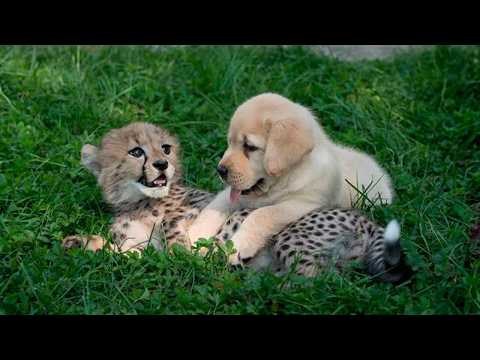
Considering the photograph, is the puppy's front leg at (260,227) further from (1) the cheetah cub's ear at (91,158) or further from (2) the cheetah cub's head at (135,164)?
(1) the cheetah cub's ear at (91,158)

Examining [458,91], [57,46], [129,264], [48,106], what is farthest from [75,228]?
[458,91]

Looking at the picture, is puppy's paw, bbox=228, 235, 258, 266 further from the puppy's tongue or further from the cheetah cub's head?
the cheetah cub's head

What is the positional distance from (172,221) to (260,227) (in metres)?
0.65

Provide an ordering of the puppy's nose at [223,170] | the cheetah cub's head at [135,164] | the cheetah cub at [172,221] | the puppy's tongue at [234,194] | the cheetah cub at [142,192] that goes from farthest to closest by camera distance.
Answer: the cheetah cub's head at [135,164] → the cheetah cub at [142,192] → the puppy's tongue at [234,194] → the puppy's nose at [223,170] → the cheetah cub at [172,221]

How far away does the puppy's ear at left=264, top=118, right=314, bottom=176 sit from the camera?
15.0 ft

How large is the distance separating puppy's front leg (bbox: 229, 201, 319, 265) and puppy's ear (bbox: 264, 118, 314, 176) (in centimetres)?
22

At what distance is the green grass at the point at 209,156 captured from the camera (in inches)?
162

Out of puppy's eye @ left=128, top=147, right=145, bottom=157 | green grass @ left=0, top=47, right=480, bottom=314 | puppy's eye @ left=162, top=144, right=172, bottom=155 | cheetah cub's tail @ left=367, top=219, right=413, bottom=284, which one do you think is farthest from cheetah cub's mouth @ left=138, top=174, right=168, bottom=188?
cheetah cub's tail @ left=367, top=219, right=413, bottom=284

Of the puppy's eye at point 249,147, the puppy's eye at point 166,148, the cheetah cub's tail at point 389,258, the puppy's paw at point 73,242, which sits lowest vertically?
the puppy's paw at point 73,242

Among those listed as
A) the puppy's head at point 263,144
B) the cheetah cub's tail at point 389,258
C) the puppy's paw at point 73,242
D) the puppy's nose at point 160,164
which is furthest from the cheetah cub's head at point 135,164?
the cheetah cub's tail at point 389,258

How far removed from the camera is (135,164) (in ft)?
16.5

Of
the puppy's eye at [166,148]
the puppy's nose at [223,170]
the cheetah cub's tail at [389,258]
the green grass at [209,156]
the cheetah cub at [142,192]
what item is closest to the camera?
the cheetah cub's tail at [389,258]

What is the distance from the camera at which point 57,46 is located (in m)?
7.68

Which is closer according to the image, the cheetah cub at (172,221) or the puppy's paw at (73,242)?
the cheetah cub at (172,221)
